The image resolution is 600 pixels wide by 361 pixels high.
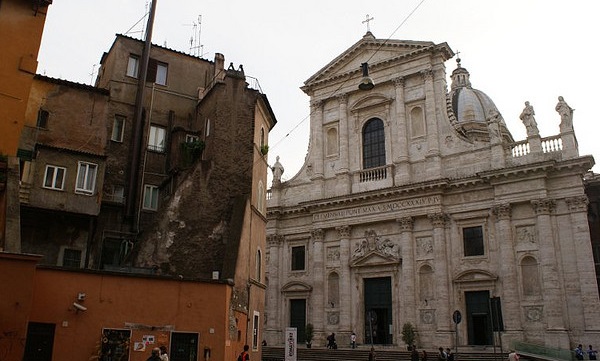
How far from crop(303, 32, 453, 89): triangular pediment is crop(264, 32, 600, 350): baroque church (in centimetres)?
8

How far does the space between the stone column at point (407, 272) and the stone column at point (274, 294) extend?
→ 7686 millimetres

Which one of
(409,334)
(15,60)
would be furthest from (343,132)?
(15,60)

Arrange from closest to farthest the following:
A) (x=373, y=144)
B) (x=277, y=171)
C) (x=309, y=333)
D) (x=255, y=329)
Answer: (x=255, y=329), (x=309, y=333), (x=373, y=144), (x=277, y=171)

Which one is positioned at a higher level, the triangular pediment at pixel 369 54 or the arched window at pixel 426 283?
the triangular pediment at pixel 369 54

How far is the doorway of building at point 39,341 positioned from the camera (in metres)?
11.8

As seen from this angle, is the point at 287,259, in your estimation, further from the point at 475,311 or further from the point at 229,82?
the point at 229,82

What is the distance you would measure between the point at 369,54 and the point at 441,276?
1418 centimetres

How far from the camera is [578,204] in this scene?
80.9 feet

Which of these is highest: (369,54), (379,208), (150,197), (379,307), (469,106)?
(469,106)

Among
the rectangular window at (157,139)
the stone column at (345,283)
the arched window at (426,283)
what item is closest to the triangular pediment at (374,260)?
the stone column at (345,283)

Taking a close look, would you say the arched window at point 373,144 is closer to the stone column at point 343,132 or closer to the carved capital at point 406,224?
the stone column at point 343,132

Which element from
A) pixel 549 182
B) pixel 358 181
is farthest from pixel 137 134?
pixel 549 182

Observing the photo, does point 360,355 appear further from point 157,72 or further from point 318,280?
point 157,72

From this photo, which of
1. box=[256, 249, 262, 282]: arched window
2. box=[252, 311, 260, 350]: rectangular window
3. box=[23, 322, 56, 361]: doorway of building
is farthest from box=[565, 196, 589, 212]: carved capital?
box=[23, 322, 56, 361]: doorway of building
